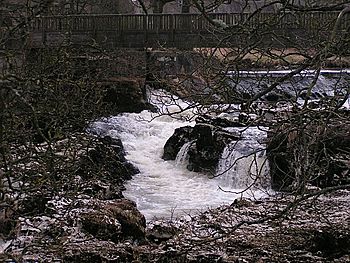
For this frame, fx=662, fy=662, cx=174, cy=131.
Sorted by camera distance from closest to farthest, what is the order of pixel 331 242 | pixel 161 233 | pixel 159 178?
pixel 331 242
pixel 161 233
pixel 159 178

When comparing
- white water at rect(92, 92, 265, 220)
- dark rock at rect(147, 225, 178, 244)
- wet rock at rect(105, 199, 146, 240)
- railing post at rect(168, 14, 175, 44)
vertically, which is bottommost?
white water at rect(92, 92, 265, 220)

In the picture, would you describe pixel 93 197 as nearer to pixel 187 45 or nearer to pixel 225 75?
pixel 225 75

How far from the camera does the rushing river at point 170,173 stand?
13.6 meters

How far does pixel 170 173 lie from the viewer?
16609 mm

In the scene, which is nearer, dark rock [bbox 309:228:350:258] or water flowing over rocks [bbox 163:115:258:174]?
dark rock [bbox 309:228:350:258]

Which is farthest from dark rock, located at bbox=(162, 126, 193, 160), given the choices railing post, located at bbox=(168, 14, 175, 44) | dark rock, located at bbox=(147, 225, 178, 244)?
dark rock, located at bbox=(147, 225, 178, 244)

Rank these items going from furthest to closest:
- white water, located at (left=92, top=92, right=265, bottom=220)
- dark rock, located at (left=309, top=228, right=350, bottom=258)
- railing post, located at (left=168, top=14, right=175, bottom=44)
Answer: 1. railing post, located at (left=168, top=14, right=175, bottom=44)
2. white water, located at (left=92, top=92, right=265, bottom=220)
3. dark rock, located at (left=309, top=228, right=350, bottom=258)

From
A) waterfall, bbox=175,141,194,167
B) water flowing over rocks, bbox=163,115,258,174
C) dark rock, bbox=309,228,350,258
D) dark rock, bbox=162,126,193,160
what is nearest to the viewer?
dark rock, bbox=309,228,350,258

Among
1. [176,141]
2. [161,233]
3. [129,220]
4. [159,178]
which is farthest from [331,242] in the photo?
[176,141]

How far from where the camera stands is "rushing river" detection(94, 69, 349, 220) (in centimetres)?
1359

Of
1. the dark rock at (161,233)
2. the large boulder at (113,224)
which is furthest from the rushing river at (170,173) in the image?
the large boulder at (113,224)

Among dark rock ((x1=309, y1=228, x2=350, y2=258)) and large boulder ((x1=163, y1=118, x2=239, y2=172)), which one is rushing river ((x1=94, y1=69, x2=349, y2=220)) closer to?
large boulder ((x1=163, y1=118, x2=239, y2=172))

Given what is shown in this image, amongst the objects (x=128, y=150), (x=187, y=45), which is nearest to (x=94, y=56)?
(x=128, y=150)

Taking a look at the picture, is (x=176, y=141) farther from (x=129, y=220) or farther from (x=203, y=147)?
(x=129, y=220)
